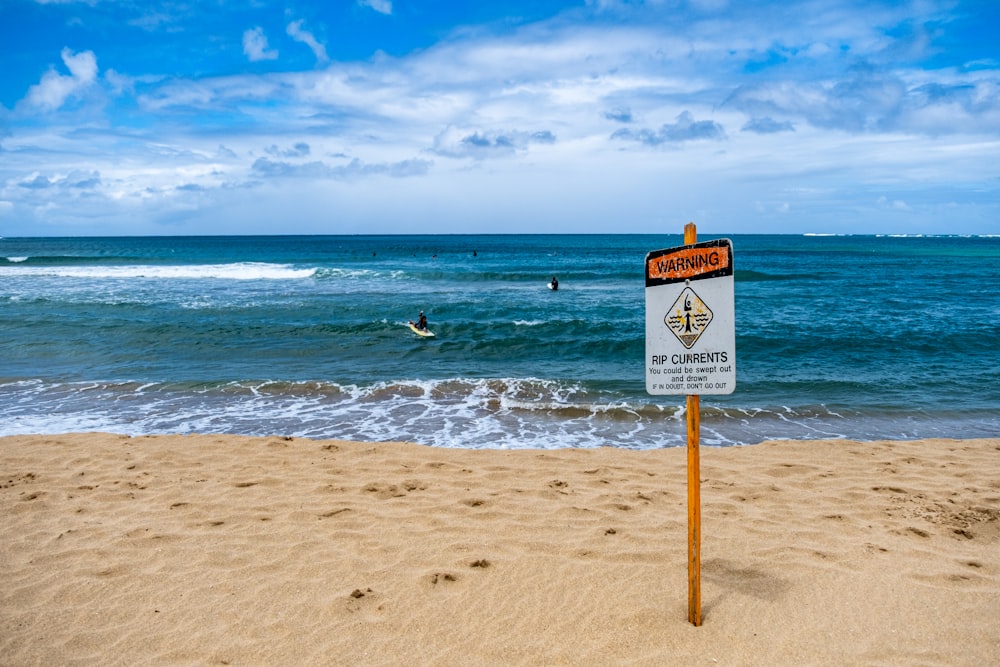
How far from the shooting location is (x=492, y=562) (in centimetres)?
481

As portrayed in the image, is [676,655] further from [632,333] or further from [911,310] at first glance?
[911,310]

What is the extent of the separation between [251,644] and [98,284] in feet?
125

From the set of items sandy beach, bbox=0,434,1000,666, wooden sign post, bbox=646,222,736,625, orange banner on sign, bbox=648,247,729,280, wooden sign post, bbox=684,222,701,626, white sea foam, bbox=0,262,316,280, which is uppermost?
white sea foam, bbox=0,262,316,280

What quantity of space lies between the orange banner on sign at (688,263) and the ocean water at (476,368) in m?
5.77

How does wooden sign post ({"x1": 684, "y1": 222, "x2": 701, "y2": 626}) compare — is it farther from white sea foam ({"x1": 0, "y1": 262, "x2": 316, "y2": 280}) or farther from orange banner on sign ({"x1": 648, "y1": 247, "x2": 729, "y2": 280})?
white sea foam ({"x1": 0, "y1": 262, "x2": 316, "y2": 280})

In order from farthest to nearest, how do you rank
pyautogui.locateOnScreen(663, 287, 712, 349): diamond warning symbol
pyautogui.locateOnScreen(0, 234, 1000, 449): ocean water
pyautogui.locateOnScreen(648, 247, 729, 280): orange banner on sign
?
pyautogui.locateOnScreen(0, 234, 1000, 449): ocean water → pyautogui.locateOnScreen(663, 287, 712, 349): diamond warning symbol → pyautogui.locateOnScreen(648, 247, 729, 280): orange banner on sign

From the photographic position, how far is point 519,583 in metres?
4.51

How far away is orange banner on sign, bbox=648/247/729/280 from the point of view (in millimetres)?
3395

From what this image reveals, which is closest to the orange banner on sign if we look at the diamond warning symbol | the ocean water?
the diamond warning symbol

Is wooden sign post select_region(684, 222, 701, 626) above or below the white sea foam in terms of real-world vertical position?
below

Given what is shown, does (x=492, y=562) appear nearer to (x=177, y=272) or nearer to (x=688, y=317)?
(x=688, y=317)

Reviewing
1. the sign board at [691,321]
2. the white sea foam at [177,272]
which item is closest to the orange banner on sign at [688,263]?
the sign board at [691,321]

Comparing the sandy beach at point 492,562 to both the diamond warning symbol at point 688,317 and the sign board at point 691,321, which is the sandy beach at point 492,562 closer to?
the sign board at point 691,321

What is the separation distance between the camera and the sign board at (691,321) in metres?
3.45
